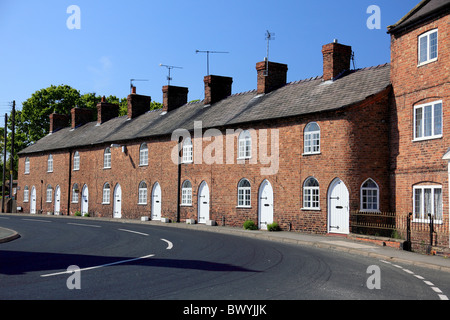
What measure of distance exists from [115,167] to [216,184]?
1272 cm

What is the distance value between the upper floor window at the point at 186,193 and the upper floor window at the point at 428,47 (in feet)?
54.5

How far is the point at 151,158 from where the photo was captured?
35.8 meters

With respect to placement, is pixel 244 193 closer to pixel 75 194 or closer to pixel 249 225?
pixel 249 225

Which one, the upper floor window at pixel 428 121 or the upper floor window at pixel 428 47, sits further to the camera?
the upper floor window at pixel 428 47

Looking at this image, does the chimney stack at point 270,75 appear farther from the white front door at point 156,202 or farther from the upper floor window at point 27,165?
the upper floor window at point 27,165

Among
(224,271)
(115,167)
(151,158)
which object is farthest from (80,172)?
(224,271)

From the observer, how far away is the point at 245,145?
28312 millimetres

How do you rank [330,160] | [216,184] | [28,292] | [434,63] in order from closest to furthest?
1. [28,292]
2. [434,63]
3. [330,160]
4. [216,184]

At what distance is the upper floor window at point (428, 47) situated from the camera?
65.7 feet

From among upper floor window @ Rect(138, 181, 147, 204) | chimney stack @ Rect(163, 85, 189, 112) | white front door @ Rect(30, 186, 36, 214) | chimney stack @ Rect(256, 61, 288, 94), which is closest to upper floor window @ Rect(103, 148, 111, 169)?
upper floor window @ Rect(138, 181, 147, 204)

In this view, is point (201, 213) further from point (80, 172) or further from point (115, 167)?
point (80, 172)

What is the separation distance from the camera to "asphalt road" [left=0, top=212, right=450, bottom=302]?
8.99 metres

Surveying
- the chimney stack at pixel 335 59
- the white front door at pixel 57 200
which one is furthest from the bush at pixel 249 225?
the white front door at pixel 57 200

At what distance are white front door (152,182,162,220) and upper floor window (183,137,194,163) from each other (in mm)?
3693
